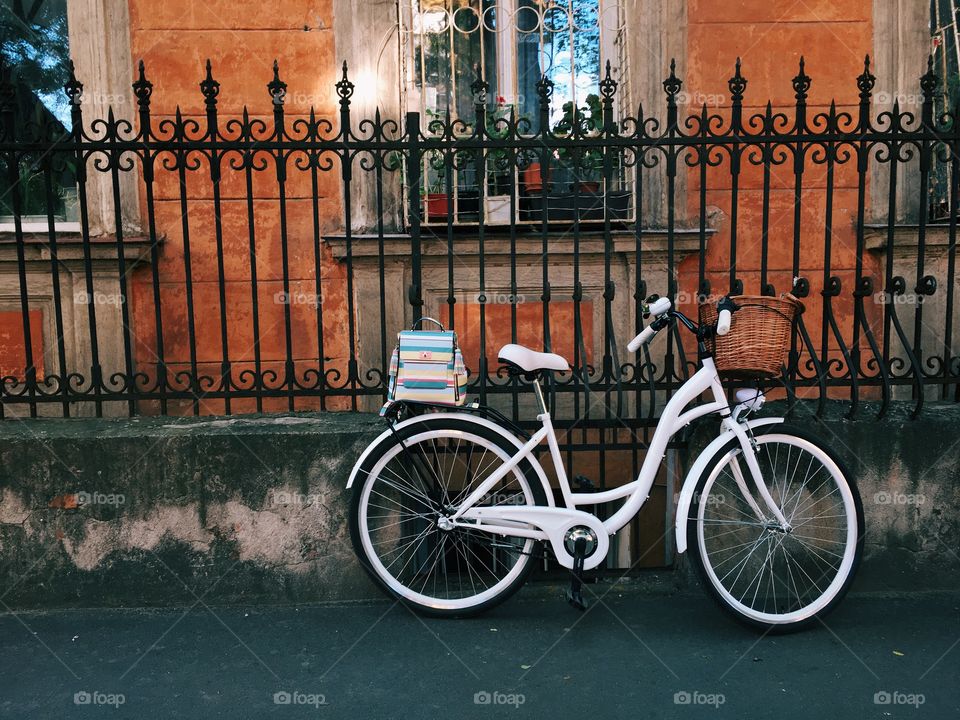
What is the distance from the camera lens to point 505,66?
6.79 metres

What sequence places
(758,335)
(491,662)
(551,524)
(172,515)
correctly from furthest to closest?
(172,515) < (551,524) < (758,335) < (491,662)

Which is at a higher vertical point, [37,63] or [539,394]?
[37,63]

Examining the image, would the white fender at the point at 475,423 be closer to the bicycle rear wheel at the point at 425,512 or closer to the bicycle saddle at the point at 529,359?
the bicycle rear wheel at the point at 425,512

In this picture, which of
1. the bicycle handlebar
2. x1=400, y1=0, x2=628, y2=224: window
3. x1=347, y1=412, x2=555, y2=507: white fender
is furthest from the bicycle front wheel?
x1=400, y1=0, x2=628, y2=224: window

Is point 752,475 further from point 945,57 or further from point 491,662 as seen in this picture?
point 945,57

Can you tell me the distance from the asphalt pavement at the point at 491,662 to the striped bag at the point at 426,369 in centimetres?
96

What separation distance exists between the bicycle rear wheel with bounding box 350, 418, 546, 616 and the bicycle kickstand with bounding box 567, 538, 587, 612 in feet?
0.60

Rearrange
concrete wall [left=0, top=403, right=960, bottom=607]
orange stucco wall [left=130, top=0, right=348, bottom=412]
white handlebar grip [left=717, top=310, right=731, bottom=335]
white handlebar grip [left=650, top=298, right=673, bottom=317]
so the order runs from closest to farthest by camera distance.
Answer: white handlebar grip [left=717, top=310, right=731, bottom=335]
white handlebar grip [left=650, top=298, right=673, bottom=317]
concrete wall [left=0, top=403, right=960, bottom=607]
orange stucco wall [left=130, top=0, right=348, bottom=412]

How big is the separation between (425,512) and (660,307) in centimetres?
135

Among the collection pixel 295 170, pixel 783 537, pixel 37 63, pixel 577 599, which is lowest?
pixel 577 599

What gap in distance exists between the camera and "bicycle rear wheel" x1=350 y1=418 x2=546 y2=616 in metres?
3.65

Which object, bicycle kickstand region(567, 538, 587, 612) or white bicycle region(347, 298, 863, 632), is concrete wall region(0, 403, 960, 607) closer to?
white bicycle region(347, 298, 863, 632)

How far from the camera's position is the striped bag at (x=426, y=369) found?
356 centimetres

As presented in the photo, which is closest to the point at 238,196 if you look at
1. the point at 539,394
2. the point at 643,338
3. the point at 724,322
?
the point at 539,394
